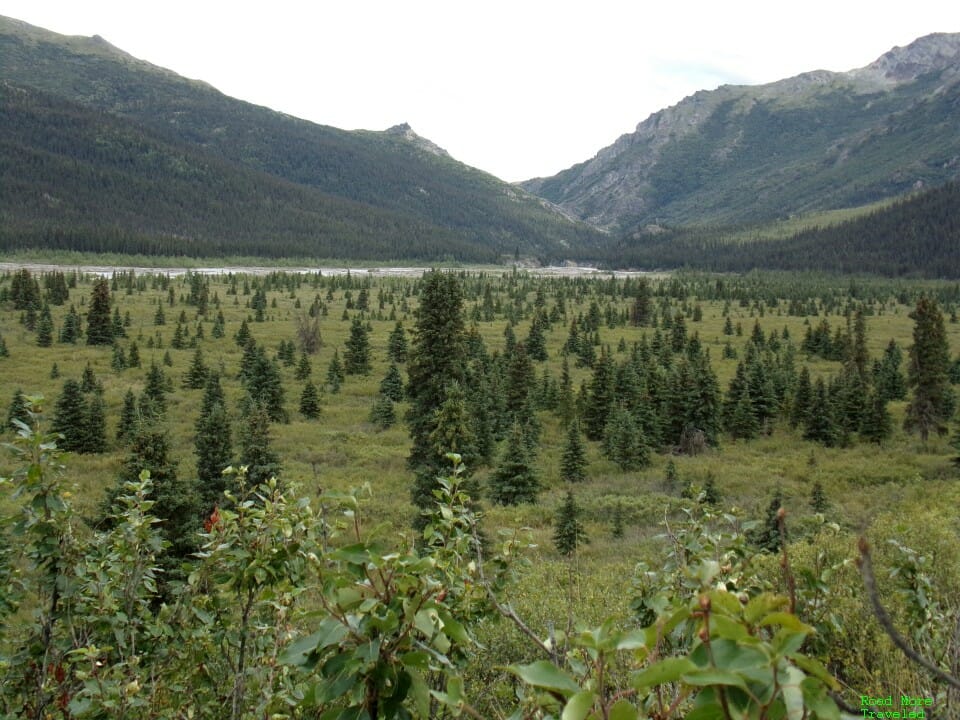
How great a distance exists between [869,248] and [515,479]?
480 ft

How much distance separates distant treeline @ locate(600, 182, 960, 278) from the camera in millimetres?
123188

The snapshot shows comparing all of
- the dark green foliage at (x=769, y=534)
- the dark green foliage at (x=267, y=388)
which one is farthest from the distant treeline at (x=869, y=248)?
the dark green foliage at (x=769, y=534)

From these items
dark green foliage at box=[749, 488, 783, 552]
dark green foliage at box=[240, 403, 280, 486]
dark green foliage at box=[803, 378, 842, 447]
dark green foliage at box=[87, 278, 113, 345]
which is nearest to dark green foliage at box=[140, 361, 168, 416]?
dark green foliage at box=[240, 403, 280, 486]

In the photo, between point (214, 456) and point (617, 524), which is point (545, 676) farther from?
point (617, 524)

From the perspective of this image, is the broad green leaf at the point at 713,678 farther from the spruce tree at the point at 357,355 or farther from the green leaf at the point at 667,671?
the spruce tree at the point at 357,355

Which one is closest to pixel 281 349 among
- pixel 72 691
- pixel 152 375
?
pixel 152 375

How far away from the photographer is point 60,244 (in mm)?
111688

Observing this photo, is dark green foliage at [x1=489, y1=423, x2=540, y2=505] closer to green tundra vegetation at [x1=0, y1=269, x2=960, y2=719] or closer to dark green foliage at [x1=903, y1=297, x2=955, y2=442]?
green tundra vegetation at [x1=0, y1=269, x2=960, y2=719]

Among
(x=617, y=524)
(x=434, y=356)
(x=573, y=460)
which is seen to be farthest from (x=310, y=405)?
(x=617, y=524)

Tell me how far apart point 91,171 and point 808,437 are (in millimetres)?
180968

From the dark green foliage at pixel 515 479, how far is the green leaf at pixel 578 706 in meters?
20.2

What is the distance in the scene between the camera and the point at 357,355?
130 feet

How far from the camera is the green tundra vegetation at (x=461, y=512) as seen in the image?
1670mm

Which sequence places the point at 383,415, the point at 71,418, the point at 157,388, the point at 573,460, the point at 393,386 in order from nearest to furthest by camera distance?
1. the point at 71,418
2. the point at 573,460
3. the point at 383,415
4. the point at 157,388
5. the point at 393,386
